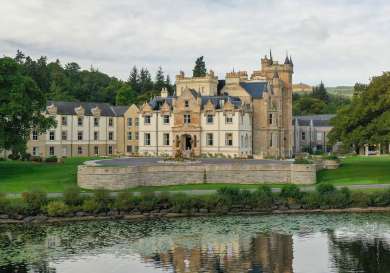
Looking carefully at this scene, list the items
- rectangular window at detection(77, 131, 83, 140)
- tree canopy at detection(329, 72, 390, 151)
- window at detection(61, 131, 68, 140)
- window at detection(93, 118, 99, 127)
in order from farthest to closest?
window at detection(93, 118, 99, 127)
rectangular window at detection(77, 131, 83, 140)
window at detection(61, 131, 68, 140)
tree canopy at detection(329, 72, 390, 151)

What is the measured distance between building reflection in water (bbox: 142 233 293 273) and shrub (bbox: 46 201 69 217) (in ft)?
39.2

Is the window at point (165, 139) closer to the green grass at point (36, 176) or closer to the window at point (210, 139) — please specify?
the window at point (210, 139)

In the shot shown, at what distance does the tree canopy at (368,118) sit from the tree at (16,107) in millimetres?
28278

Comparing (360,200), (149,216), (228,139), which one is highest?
(228,139)

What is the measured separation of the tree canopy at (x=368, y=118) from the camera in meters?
59.9

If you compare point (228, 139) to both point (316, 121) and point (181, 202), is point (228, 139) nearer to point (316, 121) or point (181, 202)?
point (181, 202)

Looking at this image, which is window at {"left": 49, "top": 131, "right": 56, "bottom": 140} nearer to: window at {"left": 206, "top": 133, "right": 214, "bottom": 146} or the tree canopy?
window at {"left": 206, "top": 133, "right": 214, "bottom": 146}

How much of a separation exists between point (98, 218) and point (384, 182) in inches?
983

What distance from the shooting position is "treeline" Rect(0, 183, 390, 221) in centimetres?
4603

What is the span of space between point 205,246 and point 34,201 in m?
15.1

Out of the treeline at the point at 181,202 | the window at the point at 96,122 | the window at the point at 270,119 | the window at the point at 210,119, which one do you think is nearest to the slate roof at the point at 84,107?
the window at the point at 96,122

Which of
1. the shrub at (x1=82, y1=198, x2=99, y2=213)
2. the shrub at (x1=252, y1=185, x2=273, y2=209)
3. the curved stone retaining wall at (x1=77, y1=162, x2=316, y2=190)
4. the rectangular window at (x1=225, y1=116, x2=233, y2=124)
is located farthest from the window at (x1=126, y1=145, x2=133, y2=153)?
the shrub at (x1=82, y1=198, x2=99, y2=213)

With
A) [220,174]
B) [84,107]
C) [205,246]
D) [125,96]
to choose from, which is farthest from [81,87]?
[205,246]

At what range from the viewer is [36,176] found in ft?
193
